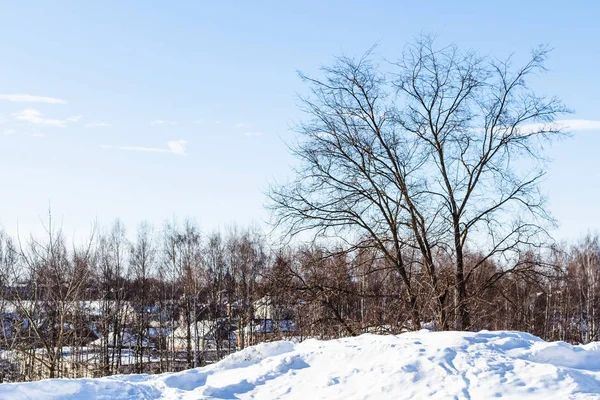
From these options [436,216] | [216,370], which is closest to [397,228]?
[436,216]

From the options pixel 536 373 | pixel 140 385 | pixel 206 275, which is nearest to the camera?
pixel 536 373

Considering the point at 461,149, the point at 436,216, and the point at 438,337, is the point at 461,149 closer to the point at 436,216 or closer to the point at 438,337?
the point at 436,216

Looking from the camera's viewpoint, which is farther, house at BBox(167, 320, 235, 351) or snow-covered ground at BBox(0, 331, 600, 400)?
house at BBox(167, 320, 235, 351)

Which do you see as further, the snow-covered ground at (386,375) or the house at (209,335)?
the house at (209,335)

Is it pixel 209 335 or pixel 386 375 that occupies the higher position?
pixel 386 375

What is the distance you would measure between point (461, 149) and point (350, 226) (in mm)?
2864

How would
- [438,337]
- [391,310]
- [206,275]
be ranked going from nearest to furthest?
1. [438,337]
2. [391,310]
3. [206,275]

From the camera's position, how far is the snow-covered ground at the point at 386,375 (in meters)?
6.45

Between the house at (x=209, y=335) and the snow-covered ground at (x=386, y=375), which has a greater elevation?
the snow-covered ground at (x=386, y=375)

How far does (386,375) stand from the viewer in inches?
270

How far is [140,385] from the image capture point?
7.30 m

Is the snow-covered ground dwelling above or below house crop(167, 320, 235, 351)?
above

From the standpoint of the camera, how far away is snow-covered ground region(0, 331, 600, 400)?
6449 millimetres

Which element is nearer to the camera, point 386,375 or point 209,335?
point 386,375
